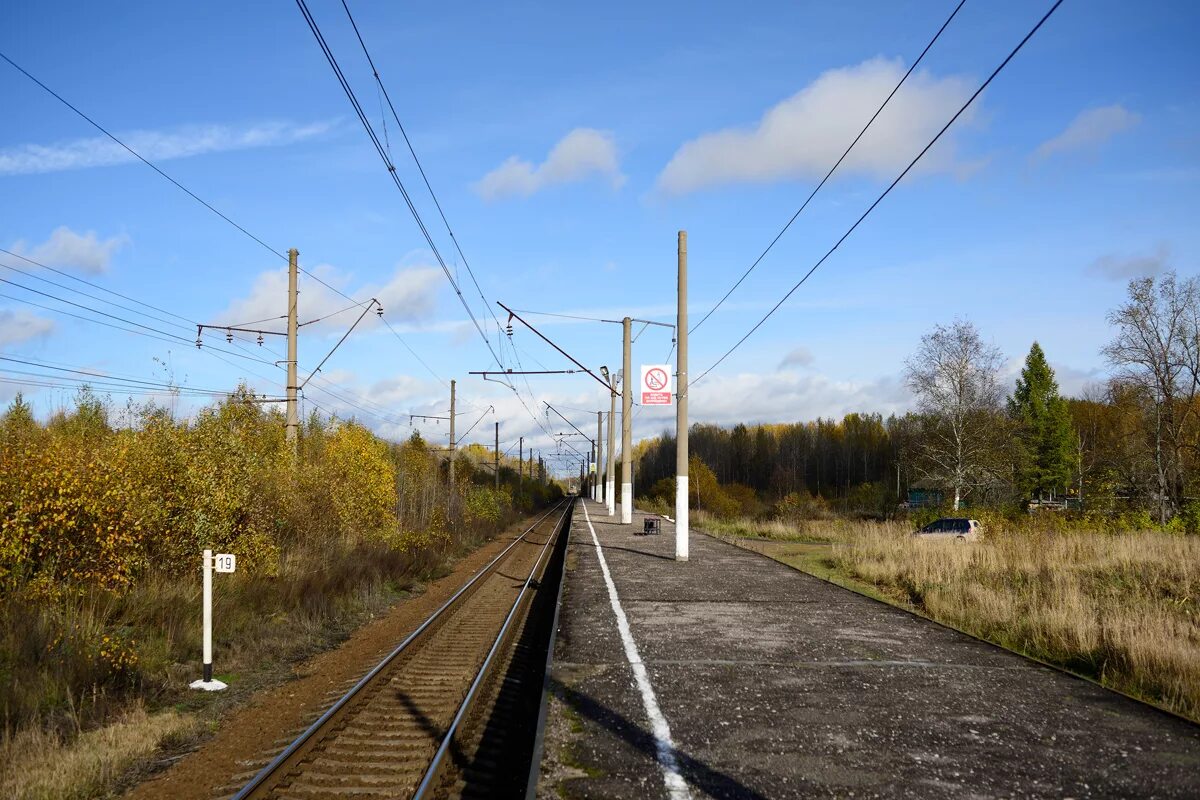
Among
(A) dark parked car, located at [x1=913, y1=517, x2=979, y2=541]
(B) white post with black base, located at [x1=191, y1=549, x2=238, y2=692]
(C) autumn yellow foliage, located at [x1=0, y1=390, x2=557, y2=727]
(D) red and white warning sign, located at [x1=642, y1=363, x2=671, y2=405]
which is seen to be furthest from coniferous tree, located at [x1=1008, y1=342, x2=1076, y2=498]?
(B) white post with black base, located at [x1=191, y1=549, x2=238, y2=692]

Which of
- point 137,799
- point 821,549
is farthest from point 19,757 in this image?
point 821,549

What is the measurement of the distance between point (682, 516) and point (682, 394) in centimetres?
304

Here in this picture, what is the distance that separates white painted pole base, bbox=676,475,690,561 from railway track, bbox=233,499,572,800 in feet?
20.9

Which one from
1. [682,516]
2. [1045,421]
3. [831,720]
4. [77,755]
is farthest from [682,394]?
[1045,421]

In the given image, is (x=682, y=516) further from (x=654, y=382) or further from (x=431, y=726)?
(x=431, y=726)

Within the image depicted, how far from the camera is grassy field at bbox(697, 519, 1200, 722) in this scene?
30.3 feet

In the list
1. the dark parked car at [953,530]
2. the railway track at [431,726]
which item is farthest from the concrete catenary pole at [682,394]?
the dark parked car at [953,530]

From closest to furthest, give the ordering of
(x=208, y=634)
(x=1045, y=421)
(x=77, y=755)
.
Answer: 1. (x=77, y=755)
2. (x=208, y=634)
3. (x=1045, y=421)

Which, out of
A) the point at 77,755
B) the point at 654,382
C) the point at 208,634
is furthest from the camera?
the point at 654,382

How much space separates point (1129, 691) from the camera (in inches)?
344

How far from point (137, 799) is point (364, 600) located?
1029 cm

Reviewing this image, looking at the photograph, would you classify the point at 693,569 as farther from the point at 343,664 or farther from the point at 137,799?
the point at 137,799

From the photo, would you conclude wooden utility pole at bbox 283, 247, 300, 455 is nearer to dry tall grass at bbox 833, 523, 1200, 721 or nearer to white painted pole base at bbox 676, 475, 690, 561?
white painted pole base at bbox 676, 475, 690, 561

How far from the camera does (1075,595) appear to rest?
A: 1291 centimetres
